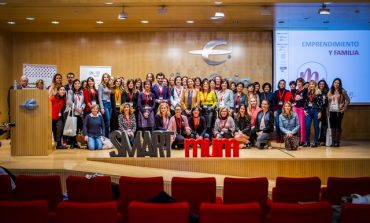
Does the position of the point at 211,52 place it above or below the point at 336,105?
above

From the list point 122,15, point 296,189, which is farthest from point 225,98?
point 296,189

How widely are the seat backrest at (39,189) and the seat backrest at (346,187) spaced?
9.83 ft

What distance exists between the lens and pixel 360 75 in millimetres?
13414

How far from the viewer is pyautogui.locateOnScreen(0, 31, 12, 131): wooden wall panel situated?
12.9m

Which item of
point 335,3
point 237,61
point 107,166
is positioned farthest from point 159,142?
point 237,61

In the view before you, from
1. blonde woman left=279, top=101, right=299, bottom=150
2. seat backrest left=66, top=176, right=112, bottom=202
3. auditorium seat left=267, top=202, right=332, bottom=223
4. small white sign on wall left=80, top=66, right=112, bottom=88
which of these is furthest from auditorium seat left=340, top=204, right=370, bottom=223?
small white sign on wall left=80, top=66, right=112, bottom=88

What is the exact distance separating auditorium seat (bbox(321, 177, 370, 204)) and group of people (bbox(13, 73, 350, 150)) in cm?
474

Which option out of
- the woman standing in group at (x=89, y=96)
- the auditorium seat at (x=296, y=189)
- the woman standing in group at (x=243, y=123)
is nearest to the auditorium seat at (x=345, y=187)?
the auditorium seat at (x=296, y=189)

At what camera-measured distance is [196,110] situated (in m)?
10.5

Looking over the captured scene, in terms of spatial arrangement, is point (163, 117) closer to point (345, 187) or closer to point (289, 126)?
point (289, 126)

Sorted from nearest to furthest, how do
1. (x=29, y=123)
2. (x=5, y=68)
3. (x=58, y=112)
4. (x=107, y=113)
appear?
(x=29, y=123), (x=58, y=112), (x=107, y=113), (x=5, y=68)

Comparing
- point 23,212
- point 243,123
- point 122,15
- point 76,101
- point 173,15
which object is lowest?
point 23,212

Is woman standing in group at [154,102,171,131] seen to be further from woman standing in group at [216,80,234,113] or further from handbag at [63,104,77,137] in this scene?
handbag at [63,104,77,137]

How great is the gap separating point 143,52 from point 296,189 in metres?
9.24
